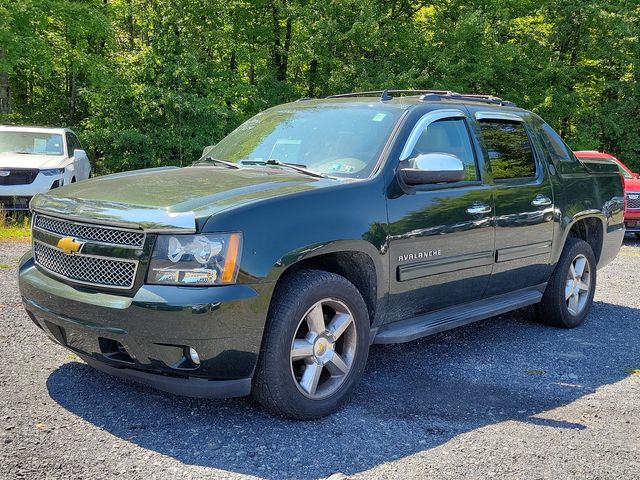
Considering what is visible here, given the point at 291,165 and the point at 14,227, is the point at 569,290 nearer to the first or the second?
the point at 291,165

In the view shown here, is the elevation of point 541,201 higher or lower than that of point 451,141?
lower

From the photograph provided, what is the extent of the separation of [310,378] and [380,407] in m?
0.56

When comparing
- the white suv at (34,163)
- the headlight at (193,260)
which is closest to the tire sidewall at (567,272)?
the headlight at (193,260)

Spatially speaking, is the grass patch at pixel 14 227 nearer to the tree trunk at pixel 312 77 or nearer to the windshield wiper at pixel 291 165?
the windshield wiper at pixel 291 165

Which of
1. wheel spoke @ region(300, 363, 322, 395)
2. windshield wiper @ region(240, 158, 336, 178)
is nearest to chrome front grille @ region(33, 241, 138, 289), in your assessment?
wheel spoke @ region(300, 363, 322, 395)

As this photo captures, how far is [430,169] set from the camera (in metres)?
4.23

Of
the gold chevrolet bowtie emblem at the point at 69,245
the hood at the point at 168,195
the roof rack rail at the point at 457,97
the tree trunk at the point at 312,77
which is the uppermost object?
the tree trunk at the point at 312,77

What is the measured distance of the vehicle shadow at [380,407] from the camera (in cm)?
336

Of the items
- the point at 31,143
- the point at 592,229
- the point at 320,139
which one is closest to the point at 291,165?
the point at 320,139

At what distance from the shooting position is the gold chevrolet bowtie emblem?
141 inches

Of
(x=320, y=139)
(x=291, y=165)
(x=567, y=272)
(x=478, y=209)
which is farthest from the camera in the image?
(x=567, y=272)

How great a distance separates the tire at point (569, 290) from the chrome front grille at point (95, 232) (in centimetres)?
399

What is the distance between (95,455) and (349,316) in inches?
61.3

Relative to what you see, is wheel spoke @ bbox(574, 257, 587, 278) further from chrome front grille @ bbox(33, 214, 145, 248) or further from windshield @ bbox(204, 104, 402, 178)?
chrome front grille @ bbox(33, 214, 145, 248)
